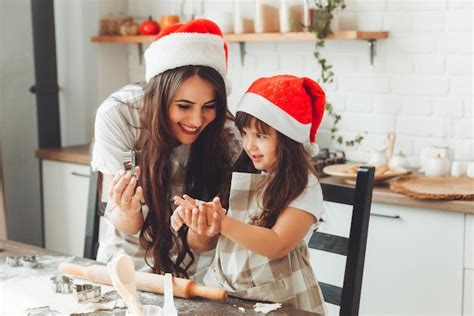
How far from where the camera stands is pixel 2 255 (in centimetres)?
214


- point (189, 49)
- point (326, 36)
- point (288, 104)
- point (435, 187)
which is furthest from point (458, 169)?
point (189, 49)

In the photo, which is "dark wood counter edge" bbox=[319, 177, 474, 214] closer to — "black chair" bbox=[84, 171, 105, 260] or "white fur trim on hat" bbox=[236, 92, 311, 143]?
"white fur trim on hat" bbox=[236, 92, 311, 143]

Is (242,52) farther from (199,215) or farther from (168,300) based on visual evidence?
(168,300)

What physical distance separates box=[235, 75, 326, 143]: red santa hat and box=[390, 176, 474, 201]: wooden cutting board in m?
0.77

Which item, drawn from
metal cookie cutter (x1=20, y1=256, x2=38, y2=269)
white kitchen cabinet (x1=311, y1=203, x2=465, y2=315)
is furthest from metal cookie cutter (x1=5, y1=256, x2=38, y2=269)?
white kitchen cabinet (x1=311, y1=203, x2=465, y2=315)

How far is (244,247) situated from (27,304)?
1.77ft

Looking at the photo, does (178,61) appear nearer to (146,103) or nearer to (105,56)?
(146,103)

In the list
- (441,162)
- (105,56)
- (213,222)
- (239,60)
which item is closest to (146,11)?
(105,56)

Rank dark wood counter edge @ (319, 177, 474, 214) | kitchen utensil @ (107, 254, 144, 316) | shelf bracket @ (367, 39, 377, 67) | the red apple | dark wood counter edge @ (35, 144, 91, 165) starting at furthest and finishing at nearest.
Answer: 1. the red apple
2. dark wood counter edge @ (35, 144, 91, 165)
3. shelf bracket @ (367, 39, 377, 67)
4. dark wood counter edge @ (319, 177, 474, 214)
5. kitchen utensil @ (107, 254, 144, 316)

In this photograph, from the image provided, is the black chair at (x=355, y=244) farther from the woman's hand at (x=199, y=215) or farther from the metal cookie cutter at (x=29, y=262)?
the metal cookie cutter at (x=29, y=262)

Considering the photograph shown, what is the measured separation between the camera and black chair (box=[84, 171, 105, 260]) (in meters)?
2.42

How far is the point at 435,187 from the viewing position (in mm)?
2789

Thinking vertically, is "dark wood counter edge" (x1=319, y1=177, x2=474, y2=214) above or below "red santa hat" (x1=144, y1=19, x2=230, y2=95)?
below

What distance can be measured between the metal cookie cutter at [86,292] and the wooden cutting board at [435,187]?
4.41 ft
